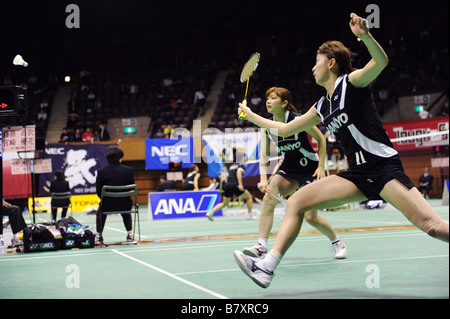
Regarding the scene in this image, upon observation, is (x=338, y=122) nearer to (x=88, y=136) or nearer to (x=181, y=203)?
(x=181, y=203)

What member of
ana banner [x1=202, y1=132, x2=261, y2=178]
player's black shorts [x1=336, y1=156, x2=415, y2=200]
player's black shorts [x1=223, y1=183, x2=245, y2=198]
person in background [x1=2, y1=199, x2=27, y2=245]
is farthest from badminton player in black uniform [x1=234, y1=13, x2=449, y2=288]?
ana banner [x1=202, y1=132, x2=261, y2=178]

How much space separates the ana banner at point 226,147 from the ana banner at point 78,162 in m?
4.16

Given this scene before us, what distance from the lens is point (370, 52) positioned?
11.1 feet

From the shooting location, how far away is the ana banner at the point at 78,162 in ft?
→ 73.0

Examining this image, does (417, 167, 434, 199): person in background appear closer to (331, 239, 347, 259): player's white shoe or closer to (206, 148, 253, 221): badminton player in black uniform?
(206, 148, 253, 221): badminton player in black uniform

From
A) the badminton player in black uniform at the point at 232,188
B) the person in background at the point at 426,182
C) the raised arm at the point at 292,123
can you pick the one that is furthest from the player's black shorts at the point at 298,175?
the person in background at the point at 426,182

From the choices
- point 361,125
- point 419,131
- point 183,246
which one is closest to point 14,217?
point 183,246

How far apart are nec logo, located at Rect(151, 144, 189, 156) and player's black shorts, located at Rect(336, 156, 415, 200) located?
1917 centimetres

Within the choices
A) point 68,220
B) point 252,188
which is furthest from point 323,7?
point 68,220

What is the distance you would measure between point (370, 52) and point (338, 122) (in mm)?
555

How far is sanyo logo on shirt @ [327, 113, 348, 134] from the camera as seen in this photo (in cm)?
372

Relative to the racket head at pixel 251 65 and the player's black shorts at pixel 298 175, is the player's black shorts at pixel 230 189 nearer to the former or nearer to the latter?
the player's black shorts at pixel 298 175

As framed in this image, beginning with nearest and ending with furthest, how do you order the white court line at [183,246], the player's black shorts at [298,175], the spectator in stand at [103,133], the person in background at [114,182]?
1. the player's black shorts at [298,175]
2. the white court line at [183,246]
3. the person in background at [114,182]
4. the spectator in stand at [103,133]

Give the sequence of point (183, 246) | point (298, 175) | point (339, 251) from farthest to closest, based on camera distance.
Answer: point (183, 246), point (298, 175), point (339, 251)
